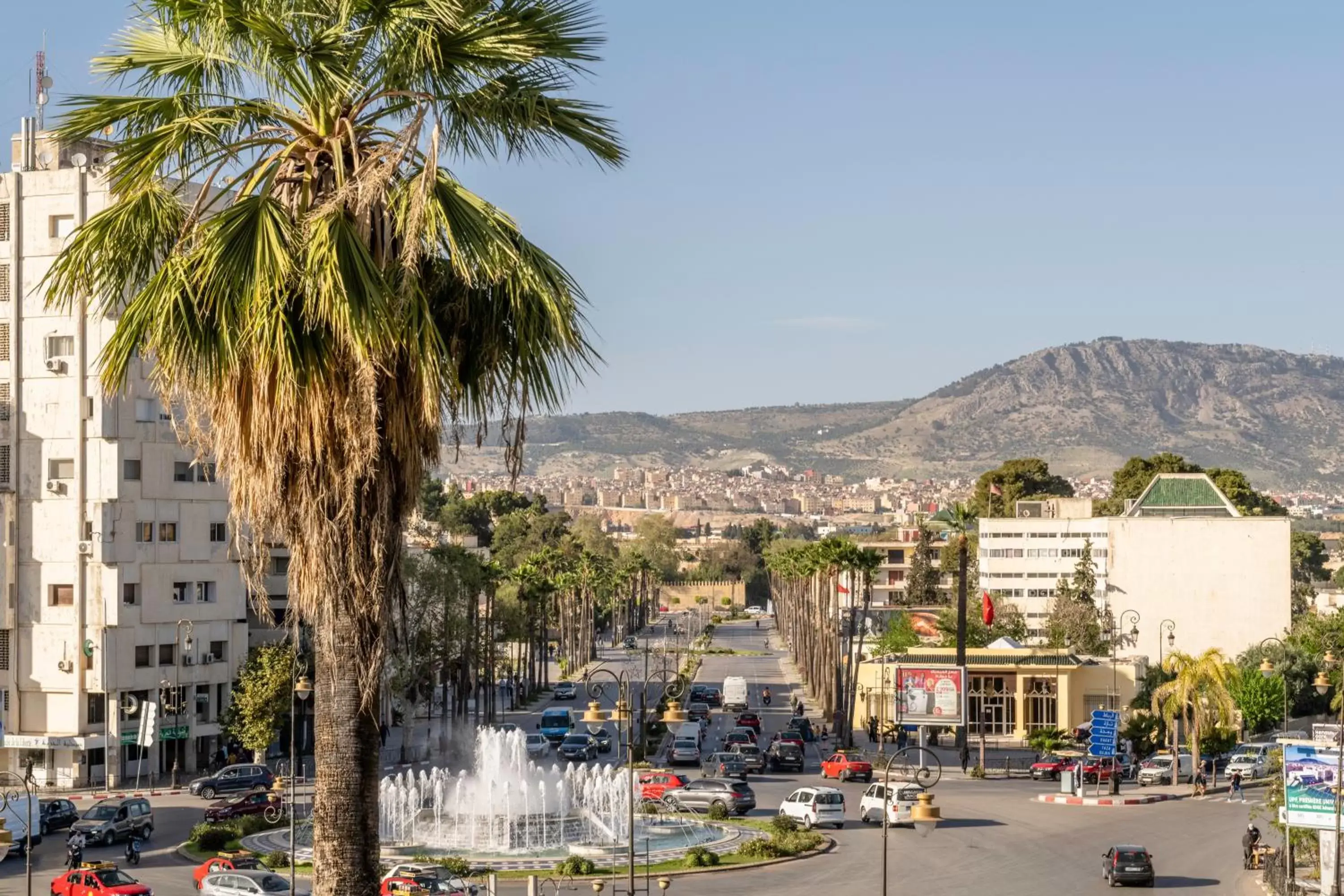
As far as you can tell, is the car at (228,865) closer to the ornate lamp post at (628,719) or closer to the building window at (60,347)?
the ornate lamp post at (628,719)

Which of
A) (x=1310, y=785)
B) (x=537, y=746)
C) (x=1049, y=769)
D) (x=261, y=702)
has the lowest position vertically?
(x=537, y=746)

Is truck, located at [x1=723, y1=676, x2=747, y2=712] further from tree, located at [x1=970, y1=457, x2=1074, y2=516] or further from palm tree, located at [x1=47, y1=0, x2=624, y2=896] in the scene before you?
palm tree, located at [x1=47, y1=0, x2=624, y2=896]

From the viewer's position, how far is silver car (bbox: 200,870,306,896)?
133ft

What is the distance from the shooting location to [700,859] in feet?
157

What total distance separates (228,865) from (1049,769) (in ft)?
124

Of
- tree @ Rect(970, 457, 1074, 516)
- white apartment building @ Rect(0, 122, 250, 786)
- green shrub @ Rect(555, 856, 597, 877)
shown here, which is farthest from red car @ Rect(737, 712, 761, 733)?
tree @ Rect(970, 457, 1074, 516)

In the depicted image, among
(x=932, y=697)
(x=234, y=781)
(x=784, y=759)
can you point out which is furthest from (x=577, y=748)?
(x=234, y=781)

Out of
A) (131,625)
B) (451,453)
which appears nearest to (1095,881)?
(451,453)

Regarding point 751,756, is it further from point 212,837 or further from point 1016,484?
point 1016,484

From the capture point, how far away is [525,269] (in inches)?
500

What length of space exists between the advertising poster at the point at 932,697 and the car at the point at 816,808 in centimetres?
2125

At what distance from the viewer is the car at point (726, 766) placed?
6850 cm

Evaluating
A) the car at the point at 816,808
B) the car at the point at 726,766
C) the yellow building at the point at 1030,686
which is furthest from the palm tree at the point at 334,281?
the yellow building at the point at 1030,686

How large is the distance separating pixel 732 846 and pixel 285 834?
1314 cm
